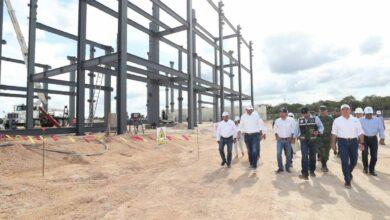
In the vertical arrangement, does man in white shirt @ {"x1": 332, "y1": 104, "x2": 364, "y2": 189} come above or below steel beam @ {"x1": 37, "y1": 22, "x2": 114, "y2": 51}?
below

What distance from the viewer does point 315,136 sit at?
759 cm

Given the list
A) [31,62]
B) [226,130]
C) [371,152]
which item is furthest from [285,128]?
[31,62]

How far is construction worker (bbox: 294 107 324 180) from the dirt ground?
1.05ft

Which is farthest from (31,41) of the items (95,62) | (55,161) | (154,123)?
(55,161)

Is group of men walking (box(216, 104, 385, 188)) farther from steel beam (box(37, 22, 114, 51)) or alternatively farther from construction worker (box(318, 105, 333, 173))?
steel beam (box(37, 22, 114, 51))

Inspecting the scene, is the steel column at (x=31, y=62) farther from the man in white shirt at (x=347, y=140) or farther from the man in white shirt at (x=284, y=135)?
Answer: the man in white shirt at (x=347, y=140)

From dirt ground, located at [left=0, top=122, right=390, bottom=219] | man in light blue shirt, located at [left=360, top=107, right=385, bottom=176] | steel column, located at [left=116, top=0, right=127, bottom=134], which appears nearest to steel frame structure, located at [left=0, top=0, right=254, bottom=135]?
steel column, located at [left=116, top=0, right=127, bottom=134]

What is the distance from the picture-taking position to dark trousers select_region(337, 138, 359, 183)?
6.65m

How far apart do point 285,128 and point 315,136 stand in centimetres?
81

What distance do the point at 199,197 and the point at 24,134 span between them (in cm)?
1641

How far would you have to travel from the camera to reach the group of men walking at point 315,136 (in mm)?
6738

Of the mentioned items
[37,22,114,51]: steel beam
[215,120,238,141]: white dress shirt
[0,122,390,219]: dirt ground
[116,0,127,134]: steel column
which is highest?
[37,22,114,51]: steel beam

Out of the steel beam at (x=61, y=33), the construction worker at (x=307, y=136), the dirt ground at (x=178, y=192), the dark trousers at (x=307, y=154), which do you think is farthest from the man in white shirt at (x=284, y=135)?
the steel beam at (x=61, y=33)

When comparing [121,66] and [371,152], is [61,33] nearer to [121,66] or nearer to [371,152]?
[121,66]
